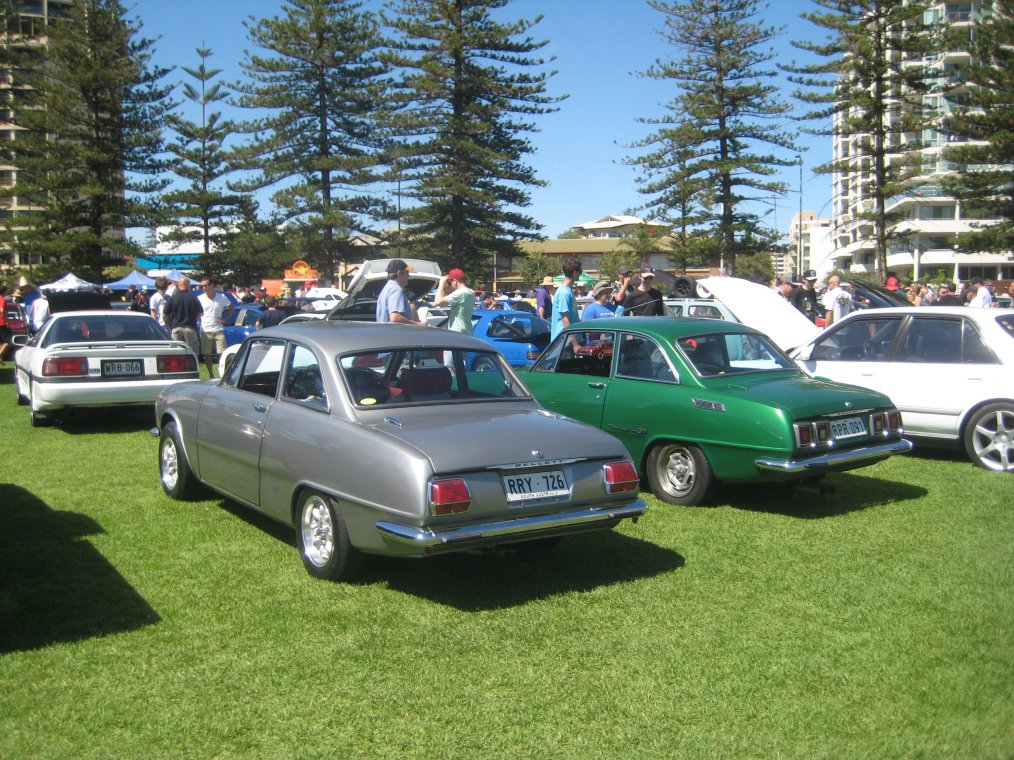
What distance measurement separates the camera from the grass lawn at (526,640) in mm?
3766

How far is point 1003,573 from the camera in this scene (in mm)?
5684

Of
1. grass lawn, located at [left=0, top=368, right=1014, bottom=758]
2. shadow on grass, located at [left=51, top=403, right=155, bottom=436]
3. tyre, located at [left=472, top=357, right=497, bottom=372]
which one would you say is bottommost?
Result: grass lawn, located at [left=0, top=368, right=1014, bottom=758]

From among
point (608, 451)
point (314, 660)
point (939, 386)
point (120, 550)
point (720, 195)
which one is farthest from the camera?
point (720, 195)

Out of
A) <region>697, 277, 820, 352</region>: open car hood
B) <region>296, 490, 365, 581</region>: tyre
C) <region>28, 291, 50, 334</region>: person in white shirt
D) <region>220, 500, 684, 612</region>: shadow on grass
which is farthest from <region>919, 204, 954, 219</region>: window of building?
<region>296, 490, 365, 581</region>: tyre

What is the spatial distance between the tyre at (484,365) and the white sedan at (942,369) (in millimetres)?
4785

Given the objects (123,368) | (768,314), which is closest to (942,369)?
(768,314)

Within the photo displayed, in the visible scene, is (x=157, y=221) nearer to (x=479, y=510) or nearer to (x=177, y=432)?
(x=177, y=432)

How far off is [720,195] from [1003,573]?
34609mm

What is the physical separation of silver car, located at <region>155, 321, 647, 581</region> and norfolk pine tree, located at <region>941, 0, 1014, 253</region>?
31628 millimetres

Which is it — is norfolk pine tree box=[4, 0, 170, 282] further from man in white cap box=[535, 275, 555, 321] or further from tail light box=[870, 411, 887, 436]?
tail light box=[870, 411, 887, 436]

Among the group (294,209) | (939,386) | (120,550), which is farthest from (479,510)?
(294,209)

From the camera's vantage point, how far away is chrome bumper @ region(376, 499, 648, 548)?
4871 mm

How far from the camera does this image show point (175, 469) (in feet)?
24.8

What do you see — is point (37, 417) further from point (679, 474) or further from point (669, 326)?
point (679, 474)
